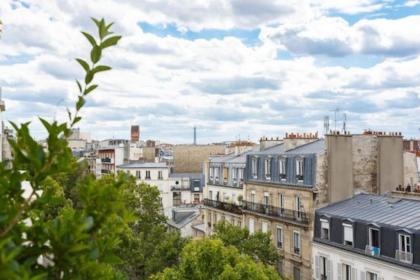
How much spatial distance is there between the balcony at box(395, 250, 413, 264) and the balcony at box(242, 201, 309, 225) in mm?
8779

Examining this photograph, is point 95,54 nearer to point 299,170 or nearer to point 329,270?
point 329,270

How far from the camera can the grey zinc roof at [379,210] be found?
26875 millimetres

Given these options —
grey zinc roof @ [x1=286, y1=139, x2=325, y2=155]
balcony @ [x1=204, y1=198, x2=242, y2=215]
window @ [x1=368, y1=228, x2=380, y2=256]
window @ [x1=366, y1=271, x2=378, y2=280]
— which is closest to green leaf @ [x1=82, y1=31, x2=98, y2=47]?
window @ [x1=368, y1=228, x2=380, y2=256]

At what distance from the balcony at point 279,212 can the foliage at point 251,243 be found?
8.24 feet

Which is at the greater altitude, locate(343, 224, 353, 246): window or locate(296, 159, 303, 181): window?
locate(296, 159, 303, 181): window

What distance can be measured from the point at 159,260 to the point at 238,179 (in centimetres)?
1276

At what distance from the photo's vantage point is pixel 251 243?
110 feet

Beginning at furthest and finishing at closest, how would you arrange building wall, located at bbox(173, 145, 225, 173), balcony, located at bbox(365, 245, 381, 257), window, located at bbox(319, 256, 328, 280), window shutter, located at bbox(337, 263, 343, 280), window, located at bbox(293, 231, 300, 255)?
building wall, located at bbox(173, 145, 225, 173) → window, located at bbox(293, 231, 300, 255) → window, located at bbox(319, 256, 328, 280) → window shutter, located at bbox(337, 263, 343, 280) → balcony, located at bbox(365, 245, 381, 257)

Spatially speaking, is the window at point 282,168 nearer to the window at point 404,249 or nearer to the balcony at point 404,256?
the window at point 404,249

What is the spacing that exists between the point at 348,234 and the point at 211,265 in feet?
33.9

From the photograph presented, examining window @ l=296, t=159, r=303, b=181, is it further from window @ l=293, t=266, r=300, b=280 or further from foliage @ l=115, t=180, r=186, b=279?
foliage @ l=115, t=180, r=186, b=279

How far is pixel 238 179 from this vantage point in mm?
46812

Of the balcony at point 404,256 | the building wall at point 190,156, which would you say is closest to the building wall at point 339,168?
the balcony at point 404,256

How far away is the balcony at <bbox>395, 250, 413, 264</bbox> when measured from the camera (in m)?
25.2
